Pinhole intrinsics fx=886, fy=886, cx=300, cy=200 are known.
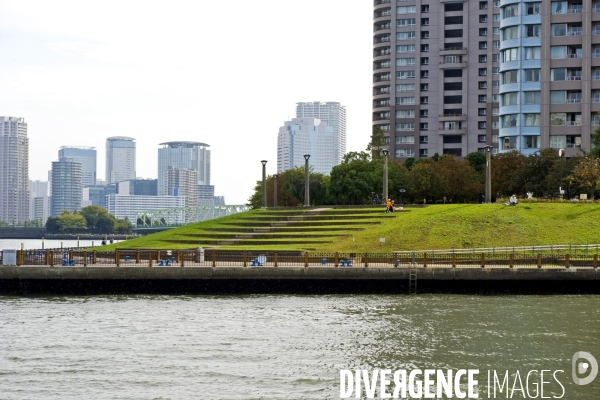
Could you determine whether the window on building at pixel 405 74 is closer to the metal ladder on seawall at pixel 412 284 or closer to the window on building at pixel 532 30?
the window on building at pixel 532 30

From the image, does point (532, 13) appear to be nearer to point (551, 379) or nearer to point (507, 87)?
point (507, 87)

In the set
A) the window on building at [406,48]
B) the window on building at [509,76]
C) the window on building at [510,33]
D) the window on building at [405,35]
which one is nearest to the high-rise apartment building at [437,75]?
the window on building at [405,35]

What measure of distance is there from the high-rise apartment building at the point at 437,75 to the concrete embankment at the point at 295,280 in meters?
117

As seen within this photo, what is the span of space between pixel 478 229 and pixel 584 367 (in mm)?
44585

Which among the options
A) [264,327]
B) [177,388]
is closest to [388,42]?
[264,327]

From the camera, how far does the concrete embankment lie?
5938 centimetres

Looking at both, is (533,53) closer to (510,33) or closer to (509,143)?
(510,33)

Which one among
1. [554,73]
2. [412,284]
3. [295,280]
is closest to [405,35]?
[554,73]

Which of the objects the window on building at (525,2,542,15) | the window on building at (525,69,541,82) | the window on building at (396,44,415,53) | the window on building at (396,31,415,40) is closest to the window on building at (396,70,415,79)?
the window on building at (396,44,415,53)

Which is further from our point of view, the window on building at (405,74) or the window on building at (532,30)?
the window on building at (405,74)

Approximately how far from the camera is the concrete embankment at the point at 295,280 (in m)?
59.4

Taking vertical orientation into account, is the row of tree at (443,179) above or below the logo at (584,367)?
above

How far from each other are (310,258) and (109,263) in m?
14.5

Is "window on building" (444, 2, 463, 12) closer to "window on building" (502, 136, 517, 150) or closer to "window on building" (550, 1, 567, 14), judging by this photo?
"window on building" (550, 1, 567, 14)
